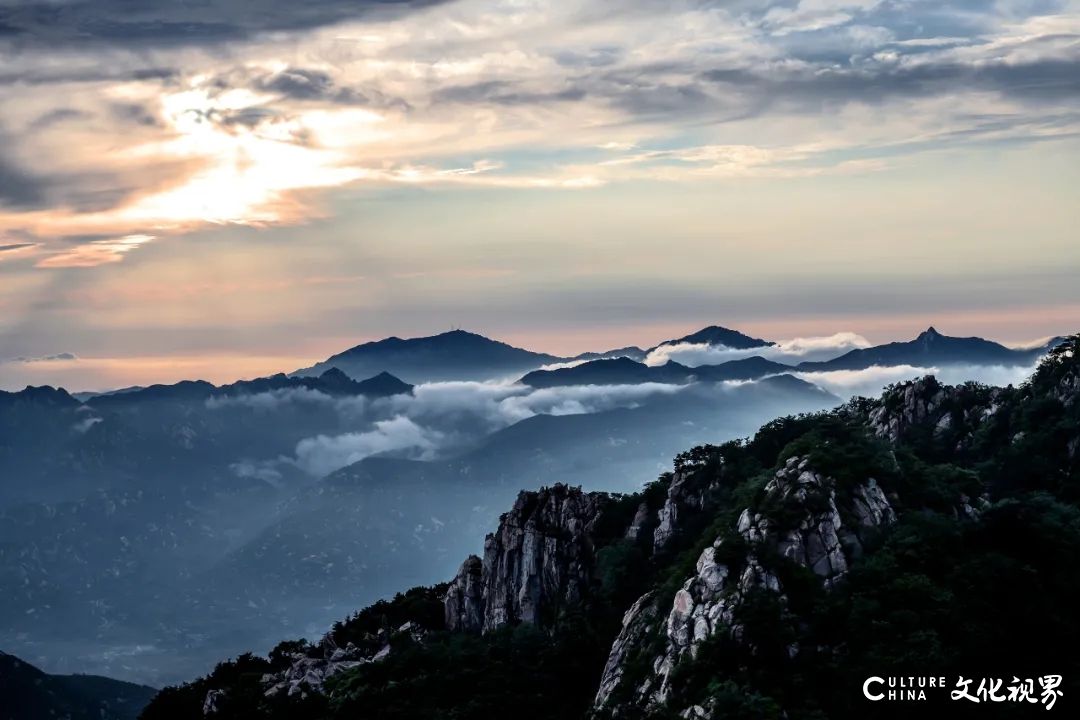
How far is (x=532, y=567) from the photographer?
564ft

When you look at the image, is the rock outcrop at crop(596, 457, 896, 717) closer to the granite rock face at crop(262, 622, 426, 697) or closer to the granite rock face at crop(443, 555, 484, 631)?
the granite rock face at crop(443, 555, 484, 631)

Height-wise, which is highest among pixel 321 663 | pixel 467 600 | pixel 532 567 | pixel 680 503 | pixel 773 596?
pixel 680 503

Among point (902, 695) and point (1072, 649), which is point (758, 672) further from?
point (1072, 649)

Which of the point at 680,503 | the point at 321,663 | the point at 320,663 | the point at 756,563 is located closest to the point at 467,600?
the point at 321,663

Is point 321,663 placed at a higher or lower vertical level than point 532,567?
lower

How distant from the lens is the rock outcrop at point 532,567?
16888 centimetres

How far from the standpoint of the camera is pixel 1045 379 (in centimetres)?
17750

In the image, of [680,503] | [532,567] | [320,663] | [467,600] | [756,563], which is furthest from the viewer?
[467,600]

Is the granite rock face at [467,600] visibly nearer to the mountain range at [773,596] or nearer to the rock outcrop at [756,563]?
the mountain range at [773,596]

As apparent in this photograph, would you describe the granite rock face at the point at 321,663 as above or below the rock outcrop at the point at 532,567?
below

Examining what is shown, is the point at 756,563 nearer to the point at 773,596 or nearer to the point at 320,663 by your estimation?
the point at 773,596

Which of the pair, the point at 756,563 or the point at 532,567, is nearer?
the point at 756,563

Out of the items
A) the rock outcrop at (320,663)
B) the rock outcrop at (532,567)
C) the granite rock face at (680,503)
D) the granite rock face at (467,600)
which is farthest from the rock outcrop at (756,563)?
the rock outcrop at (320,663)

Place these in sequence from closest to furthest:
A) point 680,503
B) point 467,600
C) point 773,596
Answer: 1. point 773,596
2. point 680,503
3. point 467,600
